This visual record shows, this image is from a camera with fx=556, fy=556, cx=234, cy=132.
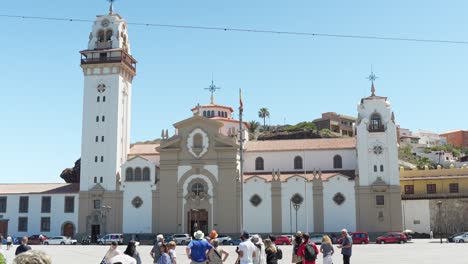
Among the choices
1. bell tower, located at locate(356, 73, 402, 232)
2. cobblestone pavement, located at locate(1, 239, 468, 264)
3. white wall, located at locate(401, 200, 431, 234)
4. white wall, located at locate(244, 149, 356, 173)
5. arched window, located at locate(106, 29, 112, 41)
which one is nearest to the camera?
cobblestone pavement, located at locate(1, 239, 468, 264)

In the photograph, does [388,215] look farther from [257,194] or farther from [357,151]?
[257,194]

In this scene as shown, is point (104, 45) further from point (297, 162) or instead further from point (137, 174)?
point (297, 162)

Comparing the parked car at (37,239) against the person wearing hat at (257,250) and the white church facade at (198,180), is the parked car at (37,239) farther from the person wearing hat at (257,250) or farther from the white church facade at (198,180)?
the person wearing hat at (257,250)

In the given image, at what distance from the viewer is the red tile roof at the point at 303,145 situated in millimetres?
69250

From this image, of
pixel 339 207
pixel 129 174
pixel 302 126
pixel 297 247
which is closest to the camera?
pixel 297 247

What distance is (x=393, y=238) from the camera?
56.2 meters

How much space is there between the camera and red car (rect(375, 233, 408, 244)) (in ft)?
183

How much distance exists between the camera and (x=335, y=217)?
64.0 meters

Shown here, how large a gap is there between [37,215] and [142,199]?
1356 centimetres

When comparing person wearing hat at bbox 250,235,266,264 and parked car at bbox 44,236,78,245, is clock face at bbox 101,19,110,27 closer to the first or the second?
parked car at bbox 44,236,78,245

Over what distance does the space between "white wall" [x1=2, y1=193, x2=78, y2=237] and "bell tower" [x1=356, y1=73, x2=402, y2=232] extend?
114ft

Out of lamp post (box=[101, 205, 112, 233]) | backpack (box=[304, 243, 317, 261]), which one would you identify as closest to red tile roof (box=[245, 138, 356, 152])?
lamp post (box=[101, 205, 112, 233])

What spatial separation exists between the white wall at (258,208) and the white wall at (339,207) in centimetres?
661

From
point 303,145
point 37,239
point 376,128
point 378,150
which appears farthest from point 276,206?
point 37,239
